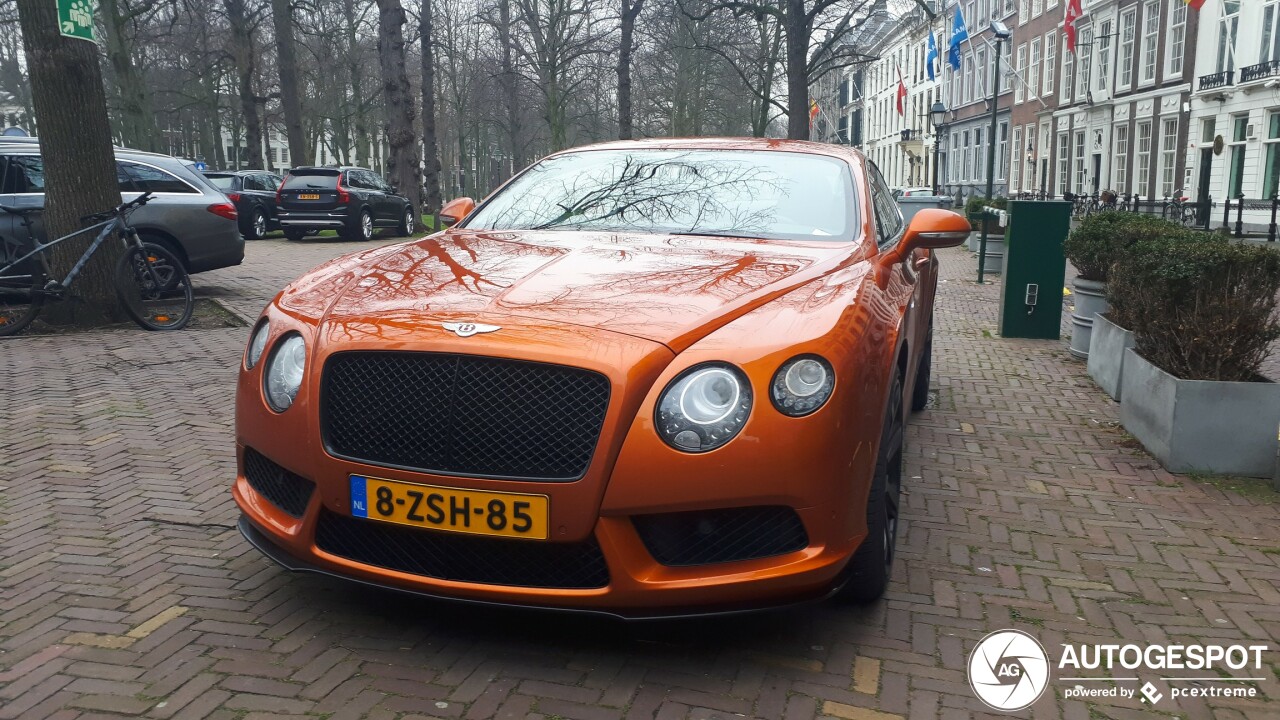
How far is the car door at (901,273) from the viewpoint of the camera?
3740mm

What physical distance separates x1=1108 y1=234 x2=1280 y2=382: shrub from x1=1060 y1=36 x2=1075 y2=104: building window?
42441mm

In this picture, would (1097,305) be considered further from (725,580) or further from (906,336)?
(725,580)

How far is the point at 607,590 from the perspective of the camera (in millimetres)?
2717

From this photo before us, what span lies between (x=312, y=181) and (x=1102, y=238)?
1640 cm

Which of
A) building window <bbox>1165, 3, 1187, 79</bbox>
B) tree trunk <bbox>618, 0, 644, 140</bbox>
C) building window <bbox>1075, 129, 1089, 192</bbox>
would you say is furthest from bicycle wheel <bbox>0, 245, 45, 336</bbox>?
building window <bbox>1075, 129, 1089, 192</bbox>

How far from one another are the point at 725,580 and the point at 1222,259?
363 cm

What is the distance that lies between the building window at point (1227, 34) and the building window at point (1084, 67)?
412 inches

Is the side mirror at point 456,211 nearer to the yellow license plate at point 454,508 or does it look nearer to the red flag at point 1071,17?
the yellow license plate at point 454,508

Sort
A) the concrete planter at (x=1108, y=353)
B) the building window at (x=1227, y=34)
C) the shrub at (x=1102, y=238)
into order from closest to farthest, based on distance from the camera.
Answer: the concrete planter at (x=1108, y=353) < the shrub at (x=1102, y=238) < the building window at (x=1227, y=34)

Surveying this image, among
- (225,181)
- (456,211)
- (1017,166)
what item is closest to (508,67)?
(225,181)

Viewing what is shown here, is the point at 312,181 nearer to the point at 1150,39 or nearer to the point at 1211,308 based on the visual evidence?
the point at 1211,308

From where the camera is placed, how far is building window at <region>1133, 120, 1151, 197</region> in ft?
120

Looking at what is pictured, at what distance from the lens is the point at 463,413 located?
108 inches

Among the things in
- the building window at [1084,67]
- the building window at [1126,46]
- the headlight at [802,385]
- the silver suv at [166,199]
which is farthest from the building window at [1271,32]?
the headlight at [802,385]
